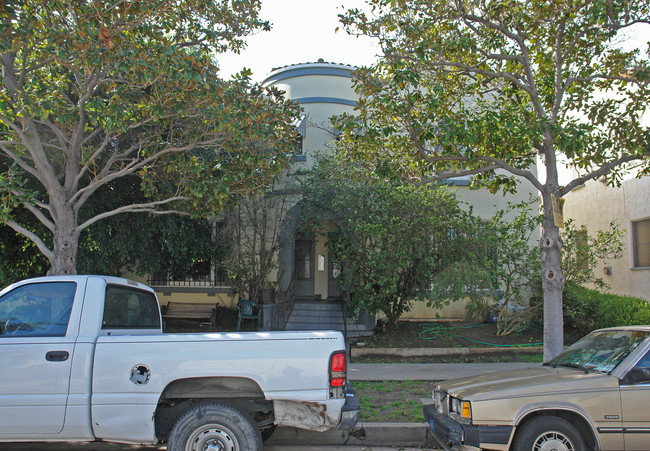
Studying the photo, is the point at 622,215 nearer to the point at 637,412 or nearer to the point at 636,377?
the point at 636,377

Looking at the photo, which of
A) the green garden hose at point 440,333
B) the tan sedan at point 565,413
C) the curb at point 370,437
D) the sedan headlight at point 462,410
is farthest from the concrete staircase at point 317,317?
the tan sedan at point 565,413

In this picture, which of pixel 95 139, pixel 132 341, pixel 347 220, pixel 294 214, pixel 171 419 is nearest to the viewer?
pixel 132 341

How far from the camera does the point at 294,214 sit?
1359 centimetres

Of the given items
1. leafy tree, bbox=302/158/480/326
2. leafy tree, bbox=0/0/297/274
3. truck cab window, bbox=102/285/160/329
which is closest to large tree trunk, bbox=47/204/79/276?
leafy tree, bbox=0/0/297/274

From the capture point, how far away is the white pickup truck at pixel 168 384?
4570mm

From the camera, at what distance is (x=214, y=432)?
4.64 metres

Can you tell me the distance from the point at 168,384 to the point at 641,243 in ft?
44.6

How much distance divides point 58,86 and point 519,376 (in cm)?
949

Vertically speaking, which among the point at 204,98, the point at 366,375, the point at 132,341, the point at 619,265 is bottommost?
the point at 366,375

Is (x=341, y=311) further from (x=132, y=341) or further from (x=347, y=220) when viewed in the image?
(x=132, y=341)

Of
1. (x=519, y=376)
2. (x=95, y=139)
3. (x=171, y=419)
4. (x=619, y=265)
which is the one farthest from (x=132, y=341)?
(x=619, y=265)

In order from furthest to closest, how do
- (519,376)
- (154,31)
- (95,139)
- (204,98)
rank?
Answer: (95,139), (154,31), (204,98), (519,376)

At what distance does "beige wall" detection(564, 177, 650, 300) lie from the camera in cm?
1346

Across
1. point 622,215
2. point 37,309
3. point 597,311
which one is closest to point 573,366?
point 37,309
